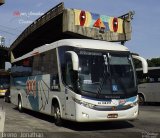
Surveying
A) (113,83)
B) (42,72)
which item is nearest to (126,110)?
(113,83)

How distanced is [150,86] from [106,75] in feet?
52.4

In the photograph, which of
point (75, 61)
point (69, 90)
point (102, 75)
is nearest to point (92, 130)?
point (69, 90)

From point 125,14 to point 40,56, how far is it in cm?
3400

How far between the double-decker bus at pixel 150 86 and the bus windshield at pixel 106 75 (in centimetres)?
1473

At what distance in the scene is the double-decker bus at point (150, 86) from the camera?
28.8m

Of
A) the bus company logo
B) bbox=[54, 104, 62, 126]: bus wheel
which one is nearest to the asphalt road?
bbox=[54, 104, 62, 126]: bus wheel

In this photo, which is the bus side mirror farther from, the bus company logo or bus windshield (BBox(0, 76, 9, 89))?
bus windshield (BBox(0, 76, 9, 89))

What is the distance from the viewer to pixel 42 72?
1762 centimetres

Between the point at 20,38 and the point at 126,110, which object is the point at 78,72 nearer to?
the point at 126,110

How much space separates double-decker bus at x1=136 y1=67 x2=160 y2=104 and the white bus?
46.0 feet

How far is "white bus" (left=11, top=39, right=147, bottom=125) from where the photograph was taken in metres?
13.5

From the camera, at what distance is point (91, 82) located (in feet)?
44.8

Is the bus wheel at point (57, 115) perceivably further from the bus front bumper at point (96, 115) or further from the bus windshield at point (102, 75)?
the bus front bumper at point (96, 115)

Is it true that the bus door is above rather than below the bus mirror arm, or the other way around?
below
